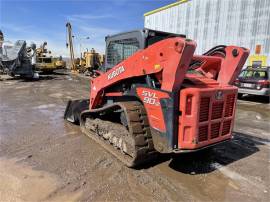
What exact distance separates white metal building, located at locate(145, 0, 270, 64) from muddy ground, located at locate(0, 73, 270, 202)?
1203 centimetres

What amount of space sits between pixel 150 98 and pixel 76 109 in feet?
10.5

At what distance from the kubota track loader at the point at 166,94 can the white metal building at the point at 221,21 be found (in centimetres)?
1327

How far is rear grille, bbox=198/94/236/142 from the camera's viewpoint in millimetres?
3234

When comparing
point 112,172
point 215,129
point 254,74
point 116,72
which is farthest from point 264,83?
point 112,172

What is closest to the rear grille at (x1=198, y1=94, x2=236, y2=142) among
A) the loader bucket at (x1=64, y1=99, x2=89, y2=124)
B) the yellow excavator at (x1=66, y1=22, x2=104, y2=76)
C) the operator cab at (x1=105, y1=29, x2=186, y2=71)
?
the operator cab at (x1=105, y1=29, x2=186, y2=71)

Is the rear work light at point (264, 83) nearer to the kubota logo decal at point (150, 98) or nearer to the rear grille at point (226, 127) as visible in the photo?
the rear grille at point (226, 127)

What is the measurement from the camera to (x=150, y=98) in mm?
3418

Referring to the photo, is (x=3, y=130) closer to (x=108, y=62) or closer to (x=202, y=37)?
(x=108, y=62)

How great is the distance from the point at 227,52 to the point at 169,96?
5.22 ft

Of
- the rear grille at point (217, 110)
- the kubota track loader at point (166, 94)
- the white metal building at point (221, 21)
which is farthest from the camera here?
the white metal building at point (221, 21)

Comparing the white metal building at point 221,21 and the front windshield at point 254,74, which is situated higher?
the white metal building at point 221,21

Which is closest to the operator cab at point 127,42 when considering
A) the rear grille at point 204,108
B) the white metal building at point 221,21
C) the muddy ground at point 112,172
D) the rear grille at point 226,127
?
the rear grille at point 204,108

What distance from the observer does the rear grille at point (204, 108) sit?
125 inches

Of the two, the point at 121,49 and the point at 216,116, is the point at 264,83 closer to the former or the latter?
the point at 216,116
